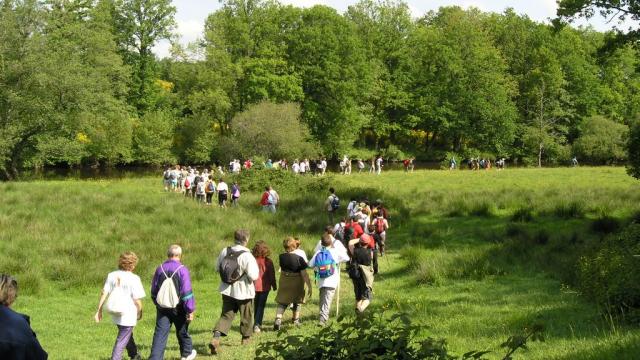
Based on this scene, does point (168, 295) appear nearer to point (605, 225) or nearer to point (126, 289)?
point (126, 289)

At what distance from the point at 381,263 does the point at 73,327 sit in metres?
8.65

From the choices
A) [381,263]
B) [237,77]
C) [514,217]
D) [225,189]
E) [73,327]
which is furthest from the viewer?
[237,77]

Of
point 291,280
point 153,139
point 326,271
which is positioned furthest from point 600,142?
point 291,280

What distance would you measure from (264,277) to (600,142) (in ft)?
189

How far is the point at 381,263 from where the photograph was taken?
17.4m

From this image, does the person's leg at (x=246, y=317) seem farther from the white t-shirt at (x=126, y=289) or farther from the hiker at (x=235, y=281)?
the white t-shirt at (x=126, y=289)

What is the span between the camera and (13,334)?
4.57 m

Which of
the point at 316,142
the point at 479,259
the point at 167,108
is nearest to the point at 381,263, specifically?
the point at 479,259

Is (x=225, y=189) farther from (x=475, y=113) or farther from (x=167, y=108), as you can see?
(x=475, y=113)

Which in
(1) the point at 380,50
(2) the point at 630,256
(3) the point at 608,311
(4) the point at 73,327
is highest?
(1) the point at 380,50

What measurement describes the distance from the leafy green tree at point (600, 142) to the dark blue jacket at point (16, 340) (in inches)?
2438

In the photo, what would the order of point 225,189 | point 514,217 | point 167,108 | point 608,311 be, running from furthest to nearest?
1. point 167,108
2. point 225,189
3. point 514,217
4. point 608,311

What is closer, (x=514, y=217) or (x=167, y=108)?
(x=514, y=217)

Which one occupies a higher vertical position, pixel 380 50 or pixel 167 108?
pixel 380 50
